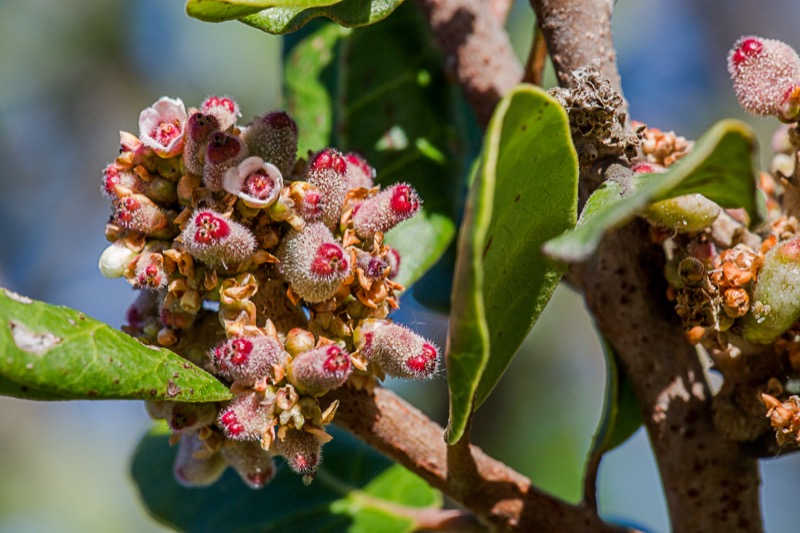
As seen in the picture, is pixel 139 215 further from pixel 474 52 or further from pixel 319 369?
pixel 474 52

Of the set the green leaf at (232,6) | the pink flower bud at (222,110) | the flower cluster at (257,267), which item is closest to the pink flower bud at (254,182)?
the flower cluster at (257,267)

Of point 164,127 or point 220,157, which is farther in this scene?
point 164,127

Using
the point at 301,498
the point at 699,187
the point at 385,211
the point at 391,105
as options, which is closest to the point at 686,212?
the point at 699,187

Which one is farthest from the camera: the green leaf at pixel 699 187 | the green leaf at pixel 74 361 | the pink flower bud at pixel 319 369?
the pink flower bud at pixel 319 369

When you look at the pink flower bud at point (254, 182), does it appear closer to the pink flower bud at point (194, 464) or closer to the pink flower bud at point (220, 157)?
the pink flower bud at point (220, 157)

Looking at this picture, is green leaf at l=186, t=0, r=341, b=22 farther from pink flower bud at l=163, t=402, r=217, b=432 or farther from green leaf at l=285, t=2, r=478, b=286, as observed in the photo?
green leaf at l=285, t=2, r=478, b=286

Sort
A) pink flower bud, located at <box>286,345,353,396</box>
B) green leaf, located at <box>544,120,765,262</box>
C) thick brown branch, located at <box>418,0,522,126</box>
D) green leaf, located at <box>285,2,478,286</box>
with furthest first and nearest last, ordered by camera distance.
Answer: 1. green leaf, located at <box>285,2,478,286</box>
2. thick brown branch, located at <box>418,0,522,126</box>
3. pink flower bud, located at <box>286,345,353,396</box>
4. green leaf, located at <box>544,120,765,262</box>

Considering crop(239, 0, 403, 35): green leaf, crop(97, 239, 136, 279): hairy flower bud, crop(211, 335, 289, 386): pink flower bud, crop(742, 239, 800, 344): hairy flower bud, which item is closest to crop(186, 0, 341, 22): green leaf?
crop(239, 0, 403, 35): green leaf
